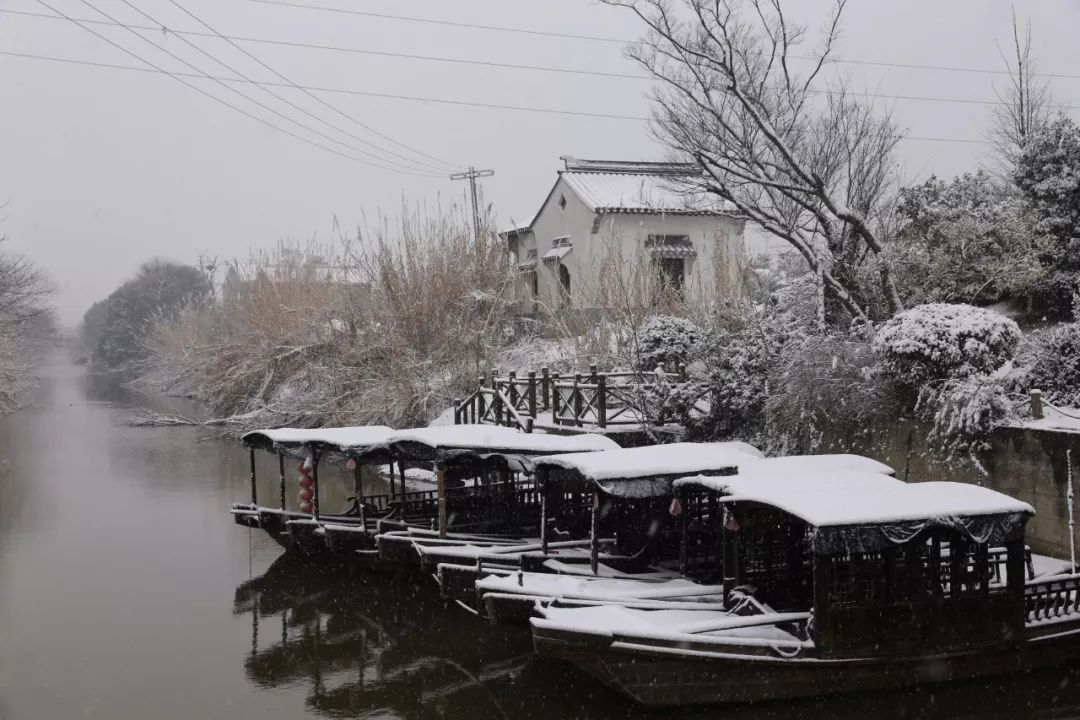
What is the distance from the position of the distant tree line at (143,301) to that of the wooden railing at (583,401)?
196 ft

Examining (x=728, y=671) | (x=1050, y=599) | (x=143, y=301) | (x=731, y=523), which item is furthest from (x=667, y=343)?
(x=143, y=301)

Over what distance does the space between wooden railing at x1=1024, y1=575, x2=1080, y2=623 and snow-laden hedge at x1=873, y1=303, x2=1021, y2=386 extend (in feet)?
12.7

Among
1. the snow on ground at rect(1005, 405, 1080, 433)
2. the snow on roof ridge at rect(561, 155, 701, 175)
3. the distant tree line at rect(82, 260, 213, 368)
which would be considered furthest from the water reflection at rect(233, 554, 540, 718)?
the distant tree line at rect(82, 260, 213, 368)

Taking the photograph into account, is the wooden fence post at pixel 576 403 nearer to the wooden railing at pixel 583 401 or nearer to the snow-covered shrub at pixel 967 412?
the wooden railing at pixel 583 401

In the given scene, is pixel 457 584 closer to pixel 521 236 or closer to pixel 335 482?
pixel 335 482

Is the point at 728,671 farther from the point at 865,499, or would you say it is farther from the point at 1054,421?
the point at 1054,421

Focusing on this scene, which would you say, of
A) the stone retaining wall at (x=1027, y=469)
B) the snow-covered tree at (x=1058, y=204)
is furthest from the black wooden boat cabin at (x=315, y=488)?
the snow-covered tree at (x=1058, y=204)

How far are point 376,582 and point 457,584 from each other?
11.0ft

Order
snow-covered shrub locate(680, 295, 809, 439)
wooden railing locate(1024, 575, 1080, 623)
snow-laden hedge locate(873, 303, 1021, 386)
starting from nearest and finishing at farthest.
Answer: wooden railing locate(1024, 575, 1080, 623) < snow-laden hedge locate(873, 303, 1021, 386) < snow-covered shrub locate(680, 295, 809, 439)

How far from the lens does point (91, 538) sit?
18000mm

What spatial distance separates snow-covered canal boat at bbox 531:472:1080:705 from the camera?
8.96 metres

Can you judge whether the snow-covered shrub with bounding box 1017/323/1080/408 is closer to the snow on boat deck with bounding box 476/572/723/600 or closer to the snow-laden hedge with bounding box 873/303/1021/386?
the snow-laden hedge with bounding box 873/303/1021/386

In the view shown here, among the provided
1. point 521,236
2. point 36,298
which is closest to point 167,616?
point 521,236

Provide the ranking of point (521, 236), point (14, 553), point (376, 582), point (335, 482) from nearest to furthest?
1. point (376, 582)
2. point (14, 553)
3. point (335, 482)
4. point (521, 236)
